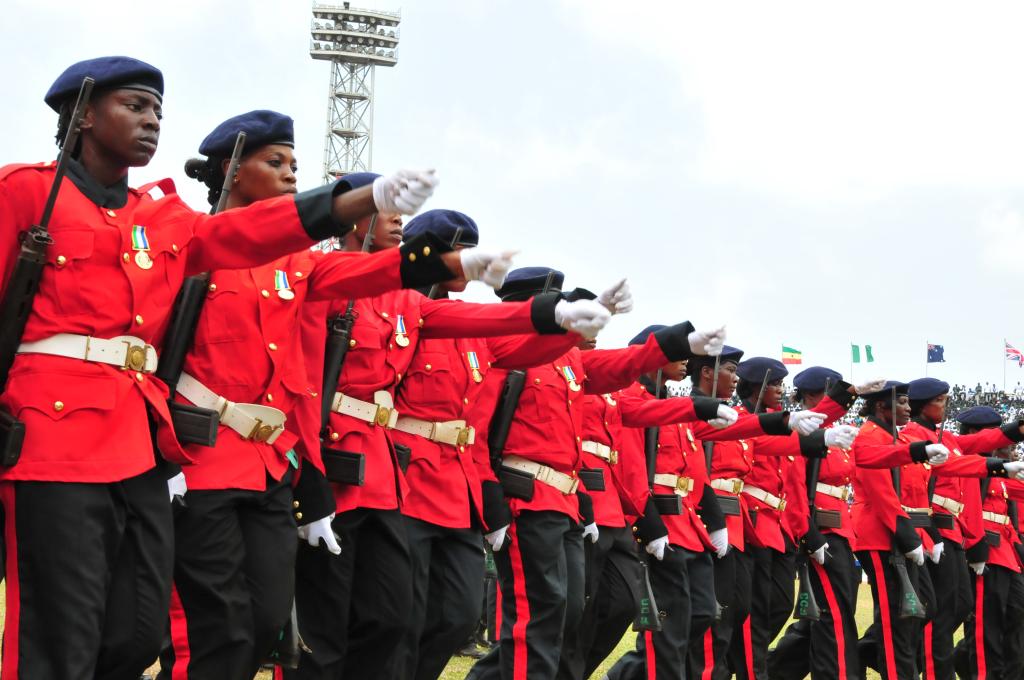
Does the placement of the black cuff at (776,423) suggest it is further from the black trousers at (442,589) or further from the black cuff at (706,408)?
the black trousers at (442,589)

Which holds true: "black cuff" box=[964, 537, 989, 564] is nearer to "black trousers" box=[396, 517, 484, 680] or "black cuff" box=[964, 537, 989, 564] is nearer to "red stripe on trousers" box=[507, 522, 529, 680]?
"red stripe on trousers" box=[507, 522, 529, 680]

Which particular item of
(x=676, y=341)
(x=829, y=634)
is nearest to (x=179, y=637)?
(x=676, y=341)

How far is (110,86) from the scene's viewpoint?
473 cm

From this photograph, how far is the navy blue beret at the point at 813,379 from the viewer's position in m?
11.8

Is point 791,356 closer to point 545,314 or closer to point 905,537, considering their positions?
point 905,537

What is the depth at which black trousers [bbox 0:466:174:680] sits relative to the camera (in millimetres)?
4188

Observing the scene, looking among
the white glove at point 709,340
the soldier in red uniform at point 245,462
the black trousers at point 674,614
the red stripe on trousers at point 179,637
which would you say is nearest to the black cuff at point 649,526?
the black trousers at point 674,614

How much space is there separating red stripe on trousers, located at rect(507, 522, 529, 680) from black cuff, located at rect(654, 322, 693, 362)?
1343 mm

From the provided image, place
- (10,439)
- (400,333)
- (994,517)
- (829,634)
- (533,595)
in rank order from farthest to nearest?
(994,517) → (829,634) → (533,595) → (400,333) → (10,439)

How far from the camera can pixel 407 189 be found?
13.0 feet

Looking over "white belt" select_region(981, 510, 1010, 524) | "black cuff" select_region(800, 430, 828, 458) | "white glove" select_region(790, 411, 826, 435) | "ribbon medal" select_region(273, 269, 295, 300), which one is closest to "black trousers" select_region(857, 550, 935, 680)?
"black cuff" select_region(800, 430, 828, 458)

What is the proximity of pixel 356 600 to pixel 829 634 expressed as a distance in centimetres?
583

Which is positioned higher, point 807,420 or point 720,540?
point 807,420

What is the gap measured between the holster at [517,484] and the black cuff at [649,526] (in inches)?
62.5
